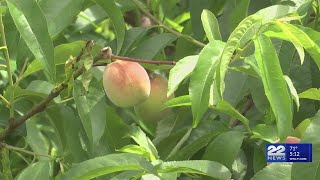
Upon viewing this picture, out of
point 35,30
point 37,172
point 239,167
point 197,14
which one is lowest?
point 239,167

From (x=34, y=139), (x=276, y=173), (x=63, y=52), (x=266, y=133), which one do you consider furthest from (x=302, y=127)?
(x=34, y=139)

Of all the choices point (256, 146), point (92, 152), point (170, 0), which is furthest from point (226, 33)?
point (92, 152)

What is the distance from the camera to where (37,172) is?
1.09 meters

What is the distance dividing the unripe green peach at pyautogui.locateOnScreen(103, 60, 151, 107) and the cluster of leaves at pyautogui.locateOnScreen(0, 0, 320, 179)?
0.02 m

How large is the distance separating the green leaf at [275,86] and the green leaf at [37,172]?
14.5 inches

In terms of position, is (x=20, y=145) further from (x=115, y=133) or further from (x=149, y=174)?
(x=149, y=174)

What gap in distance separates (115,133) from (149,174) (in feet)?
0.87

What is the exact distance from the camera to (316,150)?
3.09 ft

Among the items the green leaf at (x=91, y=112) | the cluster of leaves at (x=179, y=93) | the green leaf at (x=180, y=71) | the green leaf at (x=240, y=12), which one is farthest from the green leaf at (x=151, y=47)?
the green leaf at (x=180, y=71)

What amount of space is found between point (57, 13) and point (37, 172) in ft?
0.91

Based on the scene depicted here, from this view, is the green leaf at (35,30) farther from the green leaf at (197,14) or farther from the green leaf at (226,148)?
the green leaf at (197,14)

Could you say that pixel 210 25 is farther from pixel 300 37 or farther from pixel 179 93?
pixel 179 93

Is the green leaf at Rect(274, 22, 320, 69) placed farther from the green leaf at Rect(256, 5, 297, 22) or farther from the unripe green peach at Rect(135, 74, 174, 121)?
the unripe green peach at Rect(135, 74, 174, 121)

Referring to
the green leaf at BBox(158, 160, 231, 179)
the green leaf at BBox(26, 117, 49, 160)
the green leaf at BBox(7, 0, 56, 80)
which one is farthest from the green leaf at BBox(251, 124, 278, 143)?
the green leaf at BBox(26, 117, 49, 160)
